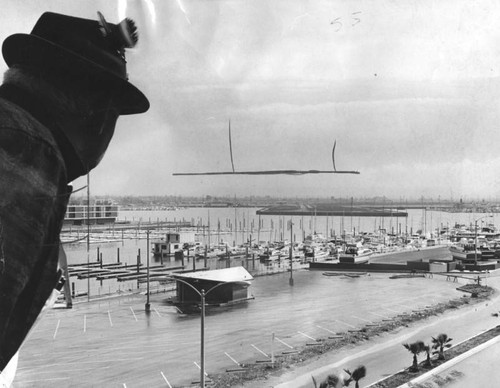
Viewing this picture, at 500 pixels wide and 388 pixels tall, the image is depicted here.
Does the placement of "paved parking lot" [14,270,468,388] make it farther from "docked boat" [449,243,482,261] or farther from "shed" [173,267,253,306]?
"docked boat" [449,243,482,261]

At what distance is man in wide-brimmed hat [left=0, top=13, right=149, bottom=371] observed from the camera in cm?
326

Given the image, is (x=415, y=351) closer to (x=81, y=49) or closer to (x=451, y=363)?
(x=451, y=363)

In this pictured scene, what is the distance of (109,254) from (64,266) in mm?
73560

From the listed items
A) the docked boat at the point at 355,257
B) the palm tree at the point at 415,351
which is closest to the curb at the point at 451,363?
the palm tree at the point at 415,351

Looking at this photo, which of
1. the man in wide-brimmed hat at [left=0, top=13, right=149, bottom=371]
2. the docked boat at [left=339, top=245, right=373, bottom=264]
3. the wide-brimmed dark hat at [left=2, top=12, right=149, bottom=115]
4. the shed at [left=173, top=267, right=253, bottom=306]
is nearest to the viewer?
the man in wide-brimmed hat at [left=0, top=13, right=149, bottom=371]

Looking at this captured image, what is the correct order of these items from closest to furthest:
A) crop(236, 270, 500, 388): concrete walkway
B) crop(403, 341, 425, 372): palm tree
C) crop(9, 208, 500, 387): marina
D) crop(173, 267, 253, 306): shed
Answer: crop(236, 270, 500, 388): concrete walkway
crop(403, 341, 425, 372): palm tree
crop(9, 208, 500, 387): marina
crop(173, 267, 253, 306): shed

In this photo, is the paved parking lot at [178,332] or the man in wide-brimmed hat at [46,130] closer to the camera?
the man in wide-brimmed hat at [46,130]

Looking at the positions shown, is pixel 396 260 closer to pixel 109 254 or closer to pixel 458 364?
pixel 109 254

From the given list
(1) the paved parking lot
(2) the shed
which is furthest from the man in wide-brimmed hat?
(2) the shed

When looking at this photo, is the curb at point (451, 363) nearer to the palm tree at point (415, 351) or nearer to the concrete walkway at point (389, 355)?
the concrete walkway at point (389, 355)

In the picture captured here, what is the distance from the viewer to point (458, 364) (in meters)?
16.4

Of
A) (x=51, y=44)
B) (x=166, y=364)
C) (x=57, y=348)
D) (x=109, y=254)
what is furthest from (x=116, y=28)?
(x=109, y=254)

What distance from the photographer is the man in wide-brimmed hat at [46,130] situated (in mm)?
3256

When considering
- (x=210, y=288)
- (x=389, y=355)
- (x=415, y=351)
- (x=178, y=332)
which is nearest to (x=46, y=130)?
(x=415, y=351)
